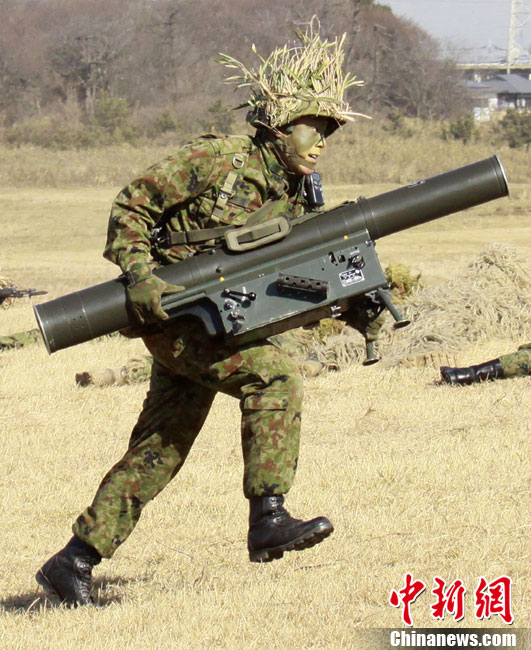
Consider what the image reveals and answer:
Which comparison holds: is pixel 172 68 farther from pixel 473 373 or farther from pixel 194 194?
pixel 194 194

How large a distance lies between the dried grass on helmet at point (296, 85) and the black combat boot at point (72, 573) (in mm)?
1947

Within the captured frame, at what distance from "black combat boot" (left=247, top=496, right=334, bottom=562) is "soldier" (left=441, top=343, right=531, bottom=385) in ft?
14.8

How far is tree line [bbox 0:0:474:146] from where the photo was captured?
160 ft

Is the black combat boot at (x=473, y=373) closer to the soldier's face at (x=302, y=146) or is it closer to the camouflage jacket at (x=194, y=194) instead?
the camouflage jacket at (x=194, y=194)

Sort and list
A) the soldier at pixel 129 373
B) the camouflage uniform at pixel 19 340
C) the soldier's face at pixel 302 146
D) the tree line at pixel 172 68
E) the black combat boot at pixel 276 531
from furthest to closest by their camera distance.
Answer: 1. the tree line at pixel 172 68
2. the camouflage uniform at pixel 19 340
3. the soldier at pixel 129 373
4. the soldier's face at pixel 302 146
5. the black combat boot at pixel 276 531

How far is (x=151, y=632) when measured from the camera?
439 centimetres

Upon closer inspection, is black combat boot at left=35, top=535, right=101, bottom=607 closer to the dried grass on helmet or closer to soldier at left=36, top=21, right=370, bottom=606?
soldier at left=36, top=21, right=370, bottom=606

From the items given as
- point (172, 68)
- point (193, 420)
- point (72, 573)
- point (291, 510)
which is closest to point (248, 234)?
point (193, 420)

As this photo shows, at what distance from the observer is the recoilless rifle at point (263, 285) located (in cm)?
462

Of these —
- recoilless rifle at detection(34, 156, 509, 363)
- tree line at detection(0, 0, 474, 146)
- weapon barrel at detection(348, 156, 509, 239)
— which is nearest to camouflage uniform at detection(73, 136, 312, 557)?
recoilless rifle at detection(34, 156, 509, 363)

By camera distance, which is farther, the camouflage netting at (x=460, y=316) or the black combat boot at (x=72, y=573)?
the camouflage netting at (x=460, y=316)

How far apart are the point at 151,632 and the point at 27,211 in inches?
971

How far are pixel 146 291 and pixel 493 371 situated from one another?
4.85 meters

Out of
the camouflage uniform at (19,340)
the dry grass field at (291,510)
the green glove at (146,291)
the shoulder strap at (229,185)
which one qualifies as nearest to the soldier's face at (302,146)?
the shoulder strap at (229,185)
